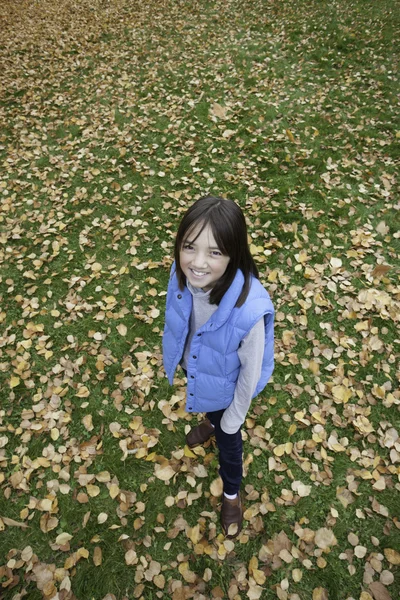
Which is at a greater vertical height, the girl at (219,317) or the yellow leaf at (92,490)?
the girl at (219,317)

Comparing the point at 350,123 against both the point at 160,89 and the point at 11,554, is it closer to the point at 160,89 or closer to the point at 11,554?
the point at 160,89

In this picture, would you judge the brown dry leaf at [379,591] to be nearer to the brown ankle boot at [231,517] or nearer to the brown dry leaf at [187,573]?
the brown ankle boot at [231,517]

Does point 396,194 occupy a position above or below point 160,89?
below

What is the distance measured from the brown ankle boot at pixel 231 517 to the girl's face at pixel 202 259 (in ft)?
6.15

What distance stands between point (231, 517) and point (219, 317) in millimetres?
1846

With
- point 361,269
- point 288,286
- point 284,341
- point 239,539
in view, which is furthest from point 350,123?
point 239,539

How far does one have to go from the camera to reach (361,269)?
14.3 feet

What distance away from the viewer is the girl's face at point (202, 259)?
1629mm

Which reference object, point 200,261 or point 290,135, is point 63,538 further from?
point 290,135

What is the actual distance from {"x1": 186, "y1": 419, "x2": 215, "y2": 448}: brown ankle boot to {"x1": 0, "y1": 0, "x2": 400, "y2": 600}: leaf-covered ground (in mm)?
101

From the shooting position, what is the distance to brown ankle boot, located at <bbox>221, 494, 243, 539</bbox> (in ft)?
8.88

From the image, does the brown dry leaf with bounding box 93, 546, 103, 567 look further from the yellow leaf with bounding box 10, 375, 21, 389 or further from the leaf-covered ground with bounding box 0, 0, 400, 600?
the yellow leaf with bounding box 10, 375, 21, 389

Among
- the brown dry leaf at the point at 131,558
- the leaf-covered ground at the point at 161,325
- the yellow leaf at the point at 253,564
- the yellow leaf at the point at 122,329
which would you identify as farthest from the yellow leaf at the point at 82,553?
the yellow leaf at the point at 122,329

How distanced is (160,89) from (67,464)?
7.53m
